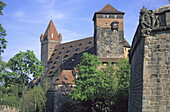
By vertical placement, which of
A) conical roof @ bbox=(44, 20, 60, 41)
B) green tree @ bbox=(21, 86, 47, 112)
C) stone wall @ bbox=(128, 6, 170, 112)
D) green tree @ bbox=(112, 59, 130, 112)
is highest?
conical roof @ bbox=(44, 20, 60, 41)

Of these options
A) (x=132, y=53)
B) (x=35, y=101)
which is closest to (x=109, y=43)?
(x=35, y=101)

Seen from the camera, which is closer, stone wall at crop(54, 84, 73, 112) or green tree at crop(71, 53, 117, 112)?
green tree at crop(71, 53, 117, 112)

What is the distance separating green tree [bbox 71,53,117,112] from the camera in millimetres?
29891

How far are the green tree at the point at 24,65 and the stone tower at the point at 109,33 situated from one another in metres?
20.0

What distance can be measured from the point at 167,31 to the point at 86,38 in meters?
60.6

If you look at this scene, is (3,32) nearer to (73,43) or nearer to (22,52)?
(22,52)

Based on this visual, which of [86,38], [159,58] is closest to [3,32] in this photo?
[159,58]

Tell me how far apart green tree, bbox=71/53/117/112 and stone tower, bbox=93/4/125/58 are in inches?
626

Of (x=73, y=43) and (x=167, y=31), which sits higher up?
(x=73, y=43)

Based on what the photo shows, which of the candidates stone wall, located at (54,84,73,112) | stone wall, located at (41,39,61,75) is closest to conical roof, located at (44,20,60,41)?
stone wall, located at (41,39,61,75)

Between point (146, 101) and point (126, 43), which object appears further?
point (126, 43)

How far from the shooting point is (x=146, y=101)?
8.23m

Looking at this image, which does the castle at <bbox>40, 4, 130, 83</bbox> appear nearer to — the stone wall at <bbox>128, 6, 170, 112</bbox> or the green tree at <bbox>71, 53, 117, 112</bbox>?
the green tree at <bbox>71, 53, 117, 112</bbox>

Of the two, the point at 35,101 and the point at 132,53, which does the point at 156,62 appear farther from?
the point at 35,101
